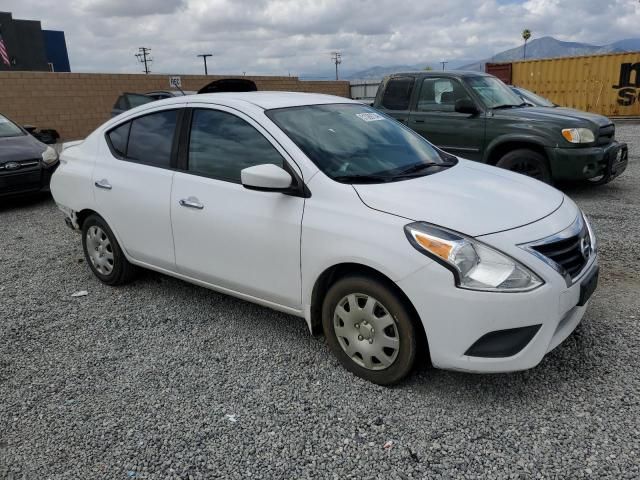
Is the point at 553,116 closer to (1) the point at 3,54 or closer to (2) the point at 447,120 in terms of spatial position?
(2) the point at 447,120

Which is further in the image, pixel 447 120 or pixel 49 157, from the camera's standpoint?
pixel 49 157

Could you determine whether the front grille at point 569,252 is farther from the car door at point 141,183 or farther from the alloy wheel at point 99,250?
the alloy wheel at point 99,250

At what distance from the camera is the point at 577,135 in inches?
268

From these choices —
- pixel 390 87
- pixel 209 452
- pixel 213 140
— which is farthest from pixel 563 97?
pixel 209 452

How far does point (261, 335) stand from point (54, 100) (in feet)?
57.0

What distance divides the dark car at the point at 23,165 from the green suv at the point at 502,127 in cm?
534

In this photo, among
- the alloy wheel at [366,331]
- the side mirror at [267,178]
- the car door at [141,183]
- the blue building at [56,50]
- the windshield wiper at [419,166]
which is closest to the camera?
the alloy wheel at [366,331]

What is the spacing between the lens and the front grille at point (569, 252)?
8.78ft

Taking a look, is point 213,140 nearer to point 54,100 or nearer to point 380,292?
point 380,292

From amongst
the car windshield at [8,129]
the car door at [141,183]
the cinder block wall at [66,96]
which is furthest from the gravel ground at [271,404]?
the cinder block wall at [66,96]

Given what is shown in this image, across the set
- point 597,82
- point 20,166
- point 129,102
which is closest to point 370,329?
point 20,166

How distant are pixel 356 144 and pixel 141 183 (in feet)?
5.49

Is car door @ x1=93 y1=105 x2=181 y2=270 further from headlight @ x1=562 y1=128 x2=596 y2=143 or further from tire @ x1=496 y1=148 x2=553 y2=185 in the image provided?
headlight @ x1=562 y1=128 x2=596 y2=143

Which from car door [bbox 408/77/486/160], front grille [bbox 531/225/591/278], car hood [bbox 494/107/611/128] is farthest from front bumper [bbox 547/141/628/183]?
front grille [bbox 531/225/591/278]
